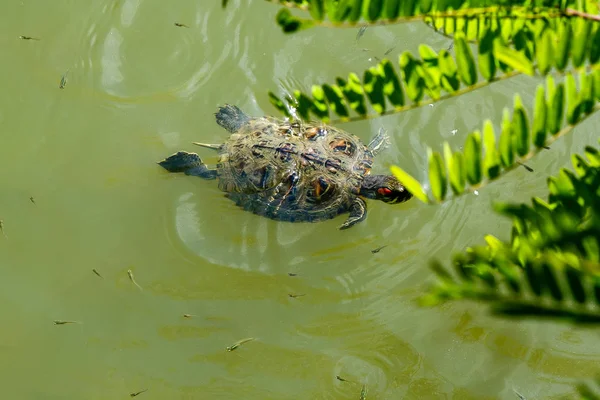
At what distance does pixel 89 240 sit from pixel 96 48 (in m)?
1.64

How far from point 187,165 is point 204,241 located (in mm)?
607

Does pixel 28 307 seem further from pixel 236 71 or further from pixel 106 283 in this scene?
pixel 236 71

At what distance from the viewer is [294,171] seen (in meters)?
3.93

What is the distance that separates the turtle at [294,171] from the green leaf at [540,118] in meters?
2.25

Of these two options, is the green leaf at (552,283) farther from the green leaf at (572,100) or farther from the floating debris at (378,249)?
the floating debris at (378,249)

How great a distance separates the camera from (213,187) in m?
4.29

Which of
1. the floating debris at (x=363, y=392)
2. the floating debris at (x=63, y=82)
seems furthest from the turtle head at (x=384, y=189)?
the floating debris at (x=63, y=82)

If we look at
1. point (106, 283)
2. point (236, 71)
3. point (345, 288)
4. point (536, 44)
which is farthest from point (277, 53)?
point (536, 44)

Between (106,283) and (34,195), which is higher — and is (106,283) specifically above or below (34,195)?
below

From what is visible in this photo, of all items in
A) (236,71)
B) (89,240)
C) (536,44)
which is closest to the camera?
(536,44)

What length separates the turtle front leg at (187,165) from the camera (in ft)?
13.4

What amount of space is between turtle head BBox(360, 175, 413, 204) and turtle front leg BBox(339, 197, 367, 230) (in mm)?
69

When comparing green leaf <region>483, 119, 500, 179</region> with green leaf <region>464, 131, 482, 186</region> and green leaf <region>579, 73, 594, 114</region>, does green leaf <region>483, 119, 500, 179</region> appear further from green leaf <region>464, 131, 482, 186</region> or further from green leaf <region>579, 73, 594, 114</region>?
green leaf <region>579, 73, 594, 114</region>

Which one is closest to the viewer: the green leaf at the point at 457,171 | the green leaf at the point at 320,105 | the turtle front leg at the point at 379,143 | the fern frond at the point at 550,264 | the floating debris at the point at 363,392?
the fern frond at the point at 550,264
